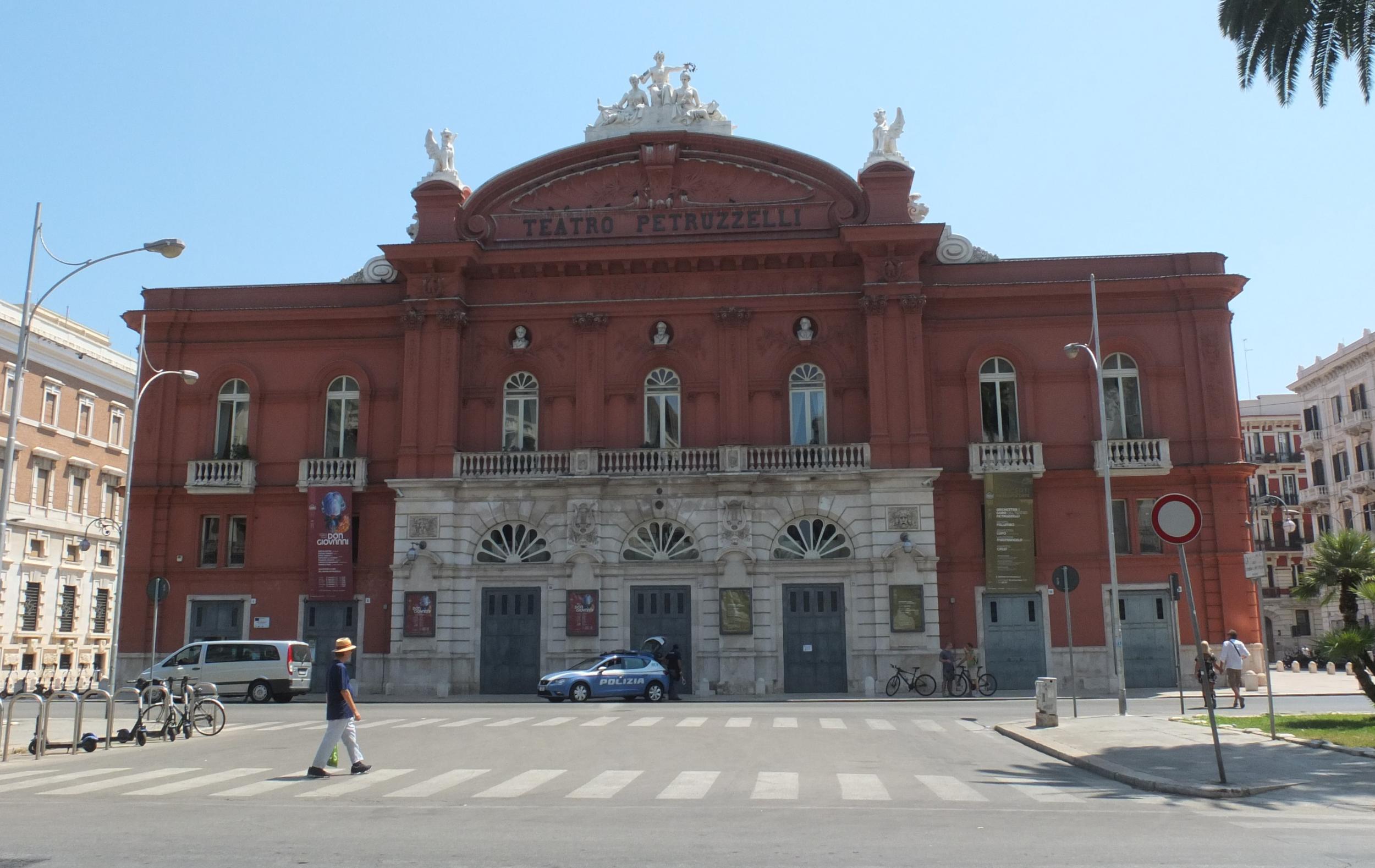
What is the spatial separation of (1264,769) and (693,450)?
73.7ft

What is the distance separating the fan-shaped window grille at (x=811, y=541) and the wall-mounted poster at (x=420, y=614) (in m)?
10.7

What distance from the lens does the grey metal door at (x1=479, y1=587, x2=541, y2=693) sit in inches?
1373

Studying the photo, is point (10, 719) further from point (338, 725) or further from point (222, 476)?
point (222, 476)

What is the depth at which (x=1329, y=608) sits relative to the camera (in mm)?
66938

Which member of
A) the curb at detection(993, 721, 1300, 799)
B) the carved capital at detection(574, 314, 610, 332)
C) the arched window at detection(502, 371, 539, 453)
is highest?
the carved capital at detection(574, 314, 610, 332)

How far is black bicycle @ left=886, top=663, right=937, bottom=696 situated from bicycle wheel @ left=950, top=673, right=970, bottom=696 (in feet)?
1.66

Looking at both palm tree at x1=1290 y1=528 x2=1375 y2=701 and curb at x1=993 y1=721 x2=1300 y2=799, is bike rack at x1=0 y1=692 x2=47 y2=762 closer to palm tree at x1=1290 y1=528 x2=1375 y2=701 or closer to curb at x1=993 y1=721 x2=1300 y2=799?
curb at x1=993 y1=721 x2=1300 y2=799

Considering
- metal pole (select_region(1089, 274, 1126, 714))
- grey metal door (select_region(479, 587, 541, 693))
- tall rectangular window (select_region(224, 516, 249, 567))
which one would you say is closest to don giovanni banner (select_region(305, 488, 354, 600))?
tall rectangular window (select_region(224, 516, 249, 567))

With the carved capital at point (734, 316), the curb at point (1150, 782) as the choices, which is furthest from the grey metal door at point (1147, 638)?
the curb at point (1150, 782)

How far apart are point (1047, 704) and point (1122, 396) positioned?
18604 millimetres

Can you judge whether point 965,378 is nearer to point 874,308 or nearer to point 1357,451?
point 874,308

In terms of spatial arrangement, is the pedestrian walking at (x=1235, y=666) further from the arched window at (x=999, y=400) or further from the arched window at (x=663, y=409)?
the arched window at (x=663, y=409)

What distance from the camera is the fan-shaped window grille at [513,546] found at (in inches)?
1395

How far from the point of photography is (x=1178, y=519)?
561 inches
